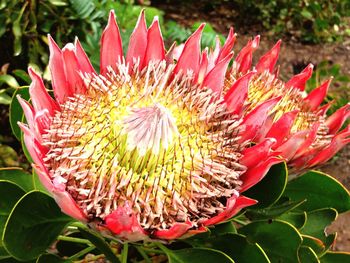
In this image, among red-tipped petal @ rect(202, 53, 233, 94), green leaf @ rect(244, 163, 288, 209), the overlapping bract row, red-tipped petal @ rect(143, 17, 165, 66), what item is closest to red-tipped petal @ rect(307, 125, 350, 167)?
the overlapping bract row

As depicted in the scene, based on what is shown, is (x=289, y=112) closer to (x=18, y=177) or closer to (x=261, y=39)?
(x=18, y=177)

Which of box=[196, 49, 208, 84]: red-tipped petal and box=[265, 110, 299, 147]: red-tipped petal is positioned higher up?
box=[196, 49, 208, 84]: red-tipped petal

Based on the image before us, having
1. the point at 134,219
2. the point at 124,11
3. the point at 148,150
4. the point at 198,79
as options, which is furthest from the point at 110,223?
the point at 124,11

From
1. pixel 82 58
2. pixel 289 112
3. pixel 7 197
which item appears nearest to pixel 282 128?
pixel 289 112

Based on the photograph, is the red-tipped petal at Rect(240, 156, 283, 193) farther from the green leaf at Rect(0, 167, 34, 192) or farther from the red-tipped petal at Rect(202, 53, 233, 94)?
the green leaf at Rect(0, 167, 34, 192)

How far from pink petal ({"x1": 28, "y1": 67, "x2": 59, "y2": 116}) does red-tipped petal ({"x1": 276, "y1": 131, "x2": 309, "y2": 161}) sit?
407mm

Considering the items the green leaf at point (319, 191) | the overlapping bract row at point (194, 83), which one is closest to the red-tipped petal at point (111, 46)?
the overlapping bract row at point (194, 83)

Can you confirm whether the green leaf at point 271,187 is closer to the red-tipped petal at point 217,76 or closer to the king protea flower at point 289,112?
the king protea flower at point 289,112

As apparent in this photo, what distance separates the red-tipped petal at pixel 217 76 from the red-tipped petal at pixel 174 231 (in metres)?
0.29

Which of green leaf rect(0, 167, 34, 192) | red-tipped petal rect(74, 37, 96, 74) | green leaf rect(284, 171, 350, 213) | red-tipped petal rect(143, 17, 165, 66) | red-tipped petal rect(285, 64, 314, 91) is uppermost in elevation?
A: red-tipped petal rect(143, 17, 165, 66)

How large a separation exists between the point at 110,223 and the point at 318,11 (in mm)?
4319

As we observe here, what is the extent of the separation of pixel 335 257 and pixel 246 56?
504mm

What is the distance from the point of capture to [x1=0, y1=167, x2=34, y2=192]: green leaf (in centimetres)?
117

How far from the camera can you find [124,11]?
2.83 meters
